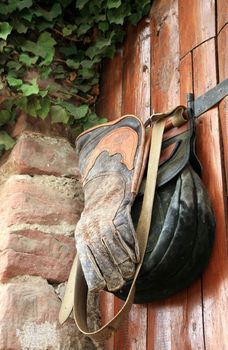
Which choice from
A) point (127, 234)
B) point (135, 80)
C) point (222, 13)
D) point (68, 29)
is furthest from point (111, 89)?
point (127, 234)

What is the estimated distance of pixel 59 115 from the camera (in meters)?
1.56

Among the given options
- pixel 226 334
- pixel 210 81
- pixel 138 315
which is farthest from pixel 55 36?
pixel 226 334

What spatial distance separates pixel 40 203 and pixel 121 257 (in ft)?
1.47

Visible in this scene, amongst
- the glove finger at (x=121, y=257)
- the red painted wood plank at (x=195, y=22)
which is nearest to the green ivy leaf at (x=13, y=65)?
the red painted wood plank at (x=195, y=22)

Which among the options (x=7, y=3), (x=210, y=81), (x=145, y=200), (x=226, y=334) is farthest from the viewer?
(x=7, y=3)

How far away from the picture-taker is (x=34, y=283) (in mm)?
1384

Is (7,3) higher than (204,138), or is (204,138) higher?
(7,3)

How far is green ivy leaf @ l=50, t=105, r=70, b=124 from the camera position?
1560 millimetres

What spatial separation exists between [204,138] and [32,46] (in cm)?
65

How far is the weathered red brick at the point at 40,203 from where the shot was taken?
4.75 ft

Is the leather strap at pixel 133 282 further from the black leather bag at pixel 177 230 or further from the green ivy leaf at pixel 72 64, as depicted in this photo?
the green ivy leaf at pixel 72 64

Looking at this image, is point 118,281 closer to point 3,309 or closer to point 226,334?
point 226,334

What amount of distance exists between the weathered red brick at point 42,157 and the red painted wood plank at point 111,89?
16cm

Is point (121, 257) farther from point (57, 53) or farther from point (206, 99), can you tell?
point (57, 53)
